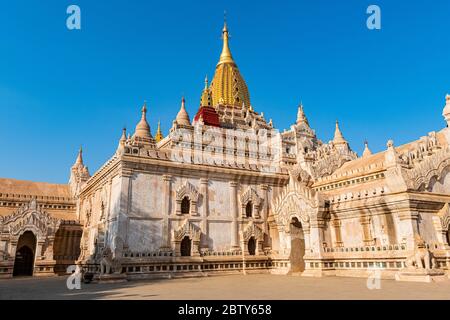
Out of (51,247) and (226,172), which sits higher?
(226,172)

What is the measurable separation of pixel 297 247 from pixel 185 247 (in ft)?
29.1

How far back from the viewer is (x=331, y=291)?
14781 mm

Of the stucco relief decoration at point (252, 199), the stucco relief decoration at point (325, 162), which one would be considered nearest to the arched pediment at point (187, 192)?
the stucco relief decoration at point (252, 199)

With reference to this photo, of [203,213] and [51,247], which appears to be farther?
[51,247]

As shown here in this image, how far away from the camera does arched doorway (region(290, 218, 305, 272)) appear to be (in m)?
27.5

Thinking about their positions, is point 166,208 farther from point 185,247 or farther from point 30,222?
point 30,222

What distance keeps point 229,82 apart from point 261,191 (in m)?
39.8

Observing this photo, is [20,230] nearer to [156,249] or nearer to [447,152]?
[156,249]

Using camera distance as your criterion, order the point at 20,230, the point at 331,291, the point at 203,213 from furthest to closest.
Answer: the point at 20,230 < the point at 203,213 < the point at 331,291

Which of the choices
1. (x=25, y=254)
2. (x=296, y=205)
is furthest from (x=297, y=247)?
(x=25, y=254)

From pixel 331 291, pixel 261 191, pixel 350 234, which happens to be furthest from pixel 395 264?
pixel 261 191

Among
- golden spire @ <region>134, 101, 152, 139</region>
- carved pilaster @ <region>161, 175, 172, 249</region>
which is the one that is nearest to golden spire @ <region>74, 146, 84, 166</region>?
golden spire @ <region>134, 101, 152, 139</region>
